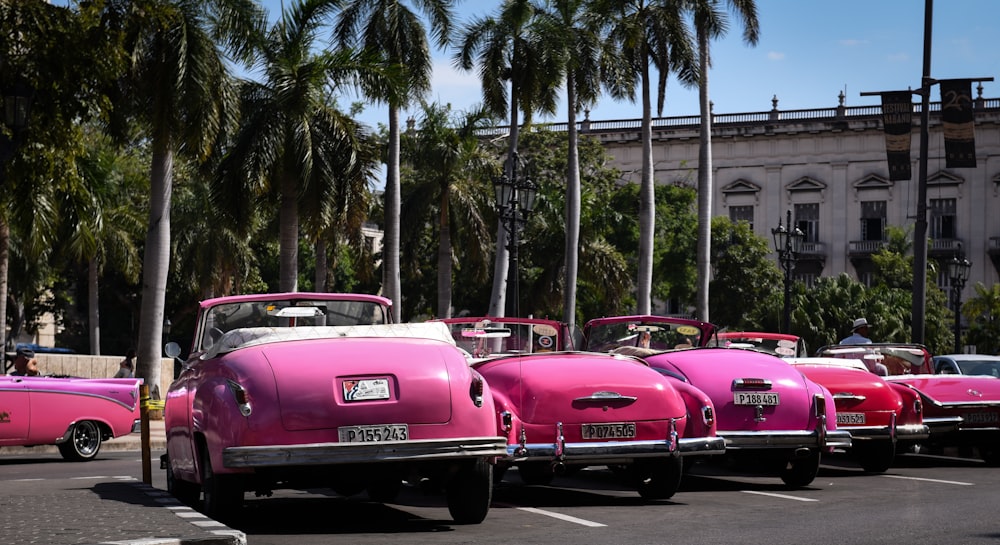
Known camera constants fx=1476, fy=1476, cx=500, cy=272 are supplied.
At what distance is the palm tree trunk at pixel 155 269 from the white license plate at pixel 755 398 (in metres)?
18.4

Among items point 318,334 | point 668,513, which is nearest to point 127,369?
point 318,334

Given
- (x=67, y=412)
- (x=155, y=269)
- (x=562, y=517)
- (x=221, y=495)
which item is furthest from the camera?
(x=155, y=269)

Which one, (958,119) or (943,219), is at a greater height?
(943,219)

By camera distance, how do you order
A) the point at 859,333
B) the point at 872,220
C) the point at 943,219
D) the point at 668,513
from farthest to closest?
the point at 872,220
the point at 943,219
the point at 859,333
the point at 668,513

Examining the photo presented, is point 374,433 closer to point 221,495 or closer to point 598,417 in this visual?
point 221,495

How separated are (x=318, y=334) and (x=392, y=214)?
28.0m

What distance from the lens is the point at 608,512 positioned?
11.3 m

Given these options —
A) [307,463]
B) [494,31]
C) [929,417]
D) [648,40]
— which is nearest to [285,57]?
[494,31]

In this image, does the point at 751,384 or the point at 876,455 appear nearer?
the point at 751,384

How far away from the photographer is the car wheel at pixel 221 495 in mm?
9852

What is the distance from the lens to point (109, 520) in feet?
30.6

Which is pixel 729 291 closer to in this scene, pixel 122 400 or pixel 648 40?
pixel 648 40

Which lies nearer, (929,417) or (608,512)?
(608,512)

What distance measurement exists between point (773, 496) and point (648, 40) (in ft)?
107
